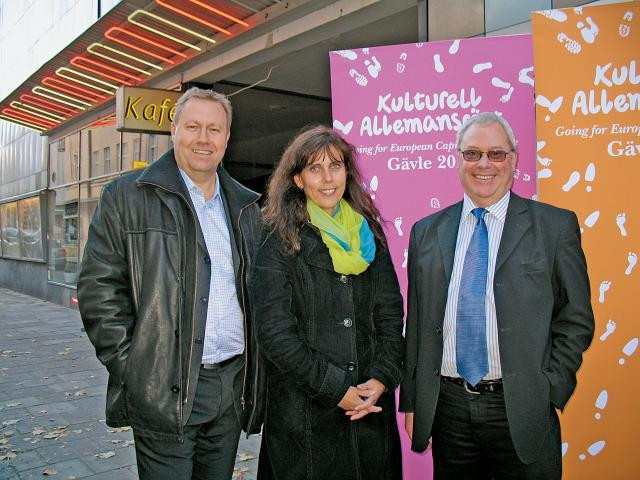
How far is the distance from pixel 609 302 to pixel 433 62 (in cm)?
172

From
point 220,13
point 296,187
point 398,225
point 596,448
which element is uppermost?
point 220,13

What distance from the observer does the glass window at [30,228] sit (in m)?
15.8

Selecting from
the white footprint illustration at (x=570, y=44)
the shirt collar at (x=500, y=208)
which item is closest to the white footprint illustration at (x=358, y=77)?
the white footprint illustration at (x=570, y=44)

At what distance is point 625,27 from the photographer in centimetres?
294

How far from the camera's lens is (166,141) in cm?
937

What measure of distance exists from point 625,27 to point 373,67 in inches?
55.2

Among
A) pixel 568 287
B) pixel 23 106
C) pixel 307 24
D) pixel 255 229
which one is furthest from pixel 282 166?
pixel 23 106

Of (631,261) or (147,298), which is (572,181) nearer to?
(631,261)

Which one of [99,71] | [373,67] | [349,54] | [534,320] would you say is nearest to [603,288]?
[534,320]

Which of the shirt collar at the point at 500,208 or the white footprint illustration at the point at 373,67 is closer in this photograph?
the shirt collar at the point at 500,208

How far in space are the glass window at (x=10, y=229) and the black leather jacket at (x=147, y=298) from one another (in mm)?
17523

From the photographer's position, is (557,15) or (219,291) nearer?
(219,291)

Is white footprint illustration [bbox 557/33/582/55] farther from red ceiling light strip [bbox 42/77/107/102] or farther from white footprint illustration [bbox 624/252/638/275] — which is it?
red ceiling light strip [bbox 42/77/107/102]

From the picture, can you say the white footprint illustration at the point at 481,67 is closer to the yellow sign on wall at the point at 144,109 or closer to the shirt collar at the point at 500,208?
the shirt collar at the point at 500,208
